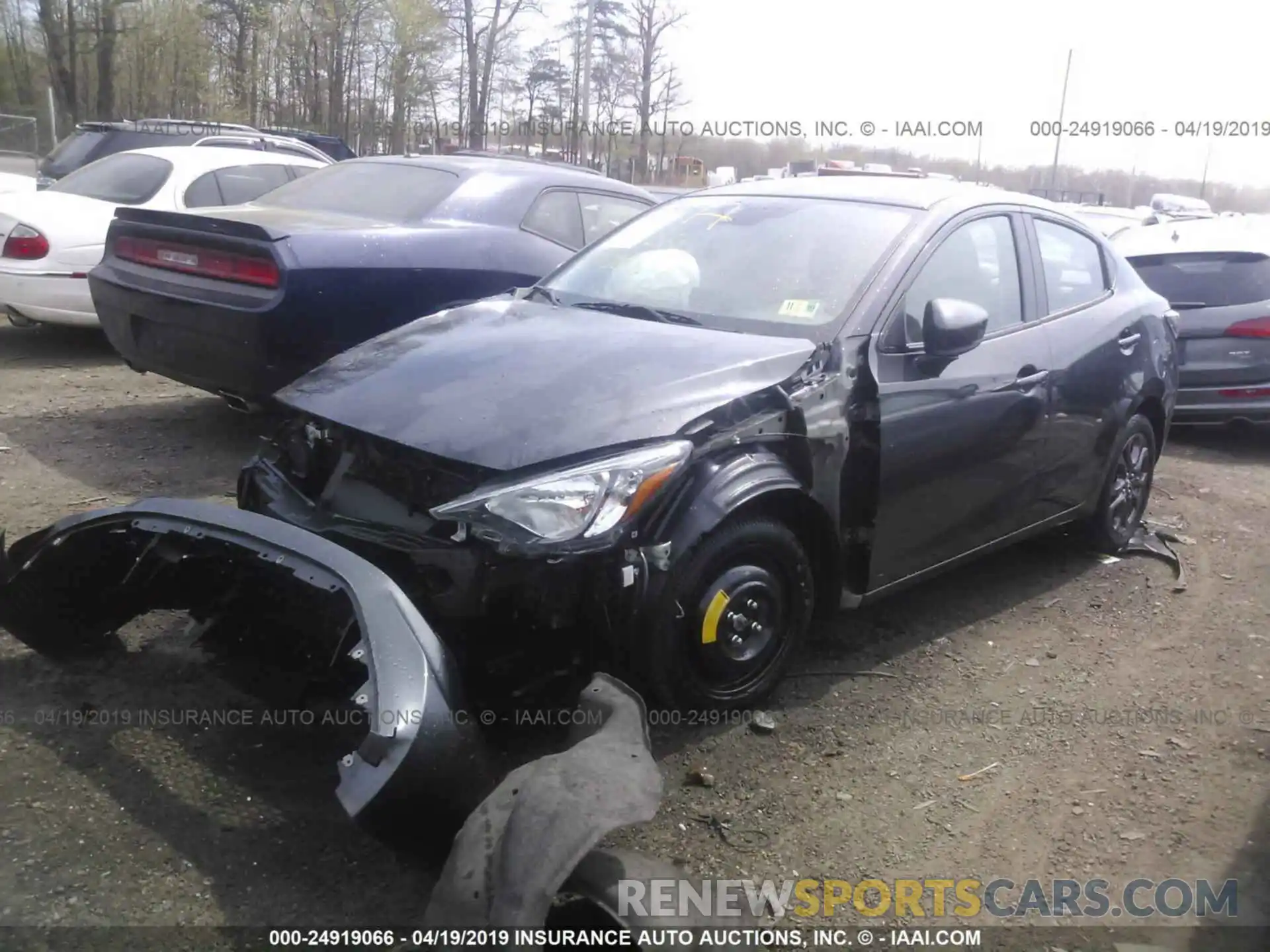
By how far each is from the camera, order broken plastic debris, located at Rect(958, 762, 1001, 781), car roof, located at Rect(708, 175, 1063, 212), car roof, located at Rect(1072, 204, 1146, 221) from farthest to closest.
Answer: car roof, located at Rect(1072, 204, 1146, 221) → car roof, located at Rect(708, 175, 1063, 212) → broken plastic debris, located at Rect(958, 762, 1001, 781)

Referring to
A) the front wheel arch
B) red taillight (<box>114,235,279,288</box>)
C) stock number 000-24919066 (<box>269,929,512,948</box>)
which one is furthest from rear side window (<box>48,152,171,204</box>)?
stock number 000-24919066 (<box>269,929,512,948</box>)

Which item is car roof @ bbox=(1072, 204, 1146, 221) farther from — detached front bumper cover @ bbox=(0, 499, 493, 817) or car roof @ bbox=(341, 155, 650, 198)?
detached front bumper cover @ bbox=(0, 499, 493, 817)

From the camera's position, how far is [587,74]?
2233 cm

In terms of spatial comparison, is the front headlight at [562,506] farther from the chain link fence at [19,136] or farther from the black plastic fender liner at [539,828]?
the chain link fence at [19,136]

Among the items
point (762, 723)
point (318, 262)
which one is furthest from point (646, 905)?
point (318, 262)

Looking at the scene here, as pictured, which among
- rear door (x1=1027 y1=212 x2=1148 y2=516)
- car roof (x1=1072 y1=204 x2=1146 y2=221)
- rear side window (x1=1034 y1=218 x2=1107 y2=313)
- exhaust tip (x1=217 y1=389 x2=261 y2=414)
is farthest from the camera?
car roof (x1=1072 y1=204 x2=1146 y2=221)

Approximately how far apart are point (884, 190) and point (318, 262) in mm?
2626

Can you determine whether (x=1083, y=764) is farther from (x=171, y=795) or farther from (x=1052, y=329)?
(x=171, y=795)

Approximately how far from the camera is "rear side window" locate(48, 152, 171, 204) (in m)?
7.85

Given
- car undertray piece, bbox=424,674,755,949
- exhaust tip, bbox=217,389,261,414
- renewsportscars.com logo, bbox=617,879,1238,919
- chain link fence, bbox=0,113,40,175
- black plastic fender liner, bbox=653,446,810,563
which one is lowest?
renewsportscars.com logo, bbox=617,879,1238,919

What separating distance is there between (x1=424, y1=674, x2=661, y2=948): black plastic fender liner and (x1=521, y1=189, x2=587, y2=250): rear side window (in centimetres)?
434

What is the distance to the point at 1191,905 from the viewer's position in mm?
2676

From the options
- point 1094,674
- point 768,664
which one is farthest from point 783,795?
point 1094,674

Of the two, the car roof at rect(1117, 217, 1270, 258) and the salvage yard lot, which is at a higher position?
the car roof at rect(1117, 217, 1270, 258)
